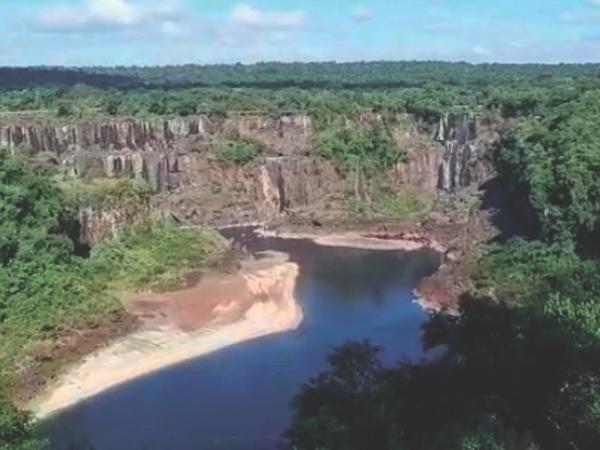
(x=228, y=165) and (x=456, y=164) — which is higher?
(x=456, y=164)

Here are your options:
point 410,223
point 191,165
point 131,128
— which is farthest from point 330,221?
point 131,128

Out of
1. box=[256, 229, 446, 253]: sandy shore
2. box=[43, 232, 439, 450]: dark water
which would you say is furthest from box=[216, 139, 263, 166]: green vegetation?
box=[43, 232, 439, 450]: dark water

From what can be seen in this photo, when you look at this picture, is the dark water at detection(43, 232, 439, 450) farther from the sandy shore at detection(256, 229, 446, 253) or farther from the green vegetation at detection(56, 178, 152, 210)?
the green vegetation at detection(56, 178, 152, 210)

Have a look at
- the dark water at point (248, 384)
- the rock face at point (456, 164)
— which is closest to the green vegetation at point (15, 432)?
the dark water at point (248, 384)

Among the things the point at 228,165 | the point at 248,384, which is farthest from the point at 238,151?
the point at 248,384

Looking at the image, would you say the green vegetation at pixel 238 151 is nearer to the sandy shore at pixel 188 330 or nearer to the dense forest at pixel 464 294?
the dense forest at pixel 464 294

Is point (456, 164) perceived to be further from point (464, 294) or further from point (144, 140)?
point (464, 294)
